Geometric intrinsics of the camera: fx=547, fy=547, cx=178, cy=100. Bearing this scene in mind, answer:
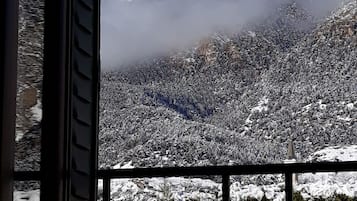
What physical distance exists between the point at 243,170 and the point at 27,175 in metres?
0.95

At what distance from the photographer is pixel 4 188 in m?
1.17

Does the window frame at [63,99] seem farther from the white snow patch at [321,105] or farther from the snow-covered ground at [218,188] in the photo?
the white snow patch at [321,105]

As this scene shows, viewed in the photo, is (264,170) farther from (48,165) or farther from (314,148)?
(314,148)

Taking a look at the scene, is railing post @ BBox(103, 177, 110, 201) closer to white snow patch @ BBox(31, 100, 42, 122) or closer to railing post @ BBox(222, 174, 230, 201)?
railing post @ BBox(222, 174, 230, 201)

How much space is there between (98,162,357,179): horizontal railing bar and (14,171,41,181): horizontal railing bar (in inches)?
31.5

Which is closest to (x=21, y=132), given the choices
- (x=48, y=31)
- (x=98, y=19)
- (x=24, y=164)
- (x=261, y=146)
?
(x=24, y=164)

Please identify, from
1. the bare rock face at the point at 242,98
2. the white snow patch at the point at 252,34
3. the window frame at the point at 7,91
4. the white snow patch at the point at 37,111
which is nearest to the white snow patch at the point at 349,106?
the bare rock face at the point at 242,98

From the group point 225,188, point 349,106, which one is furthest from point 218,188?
point 349,106

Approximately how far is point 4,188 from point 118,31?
543cm

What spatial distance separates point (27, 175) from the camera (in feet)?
4.08

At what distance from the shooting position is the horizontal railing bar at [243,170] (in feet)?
6.31

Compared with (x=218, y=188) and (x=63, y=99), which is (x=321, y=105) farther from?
Answer: (x=63, y=99)

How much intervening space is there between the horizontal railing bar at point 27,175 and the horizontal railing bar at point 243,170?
2.62 ft

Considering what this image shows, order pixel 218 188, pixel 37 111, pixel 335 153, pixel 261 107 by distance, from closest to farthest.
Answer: pixel 37 111, pixel 218 188, pixel 335 153, pixel 261 107
